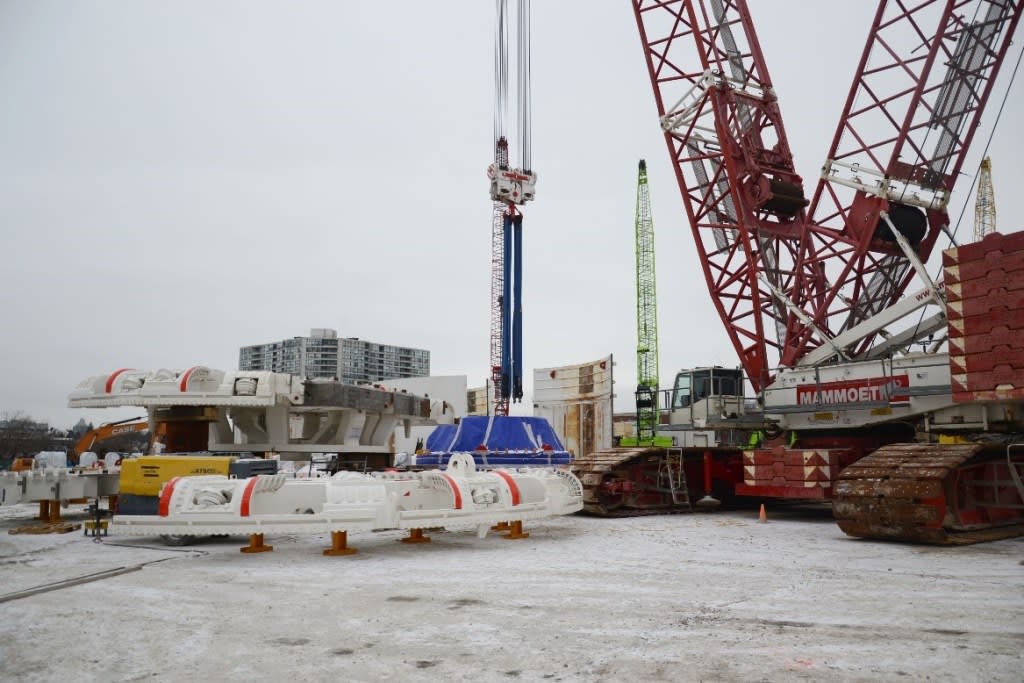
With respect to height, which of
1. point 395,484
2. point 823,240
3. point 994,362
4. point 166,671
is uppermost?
point 823,240

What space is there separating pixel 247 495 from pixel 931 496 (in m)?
8.21

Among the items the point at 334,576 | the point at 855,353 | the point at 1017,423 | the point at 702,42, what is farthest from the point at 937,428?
the point at 702,42

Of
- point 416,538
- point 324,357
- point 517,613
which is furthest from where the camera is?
point 324,357

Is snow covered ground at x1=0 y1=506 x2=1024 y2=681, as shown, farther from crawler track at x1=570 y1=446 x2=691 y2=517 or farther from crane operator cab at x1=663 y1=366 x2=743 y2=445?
crane operator cab at x1=663 y1=366 x2=743 y2=445

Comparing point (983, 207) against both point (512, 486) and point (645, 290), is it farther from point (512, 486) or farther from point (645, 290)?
point (512, 486)

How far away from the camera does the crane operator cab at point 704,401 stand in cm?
1584

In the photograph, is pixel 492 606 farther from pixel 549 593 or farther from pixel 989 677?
pixel 989 677

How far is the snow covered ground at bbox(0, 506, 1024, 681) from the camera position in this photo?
4438 millimetres

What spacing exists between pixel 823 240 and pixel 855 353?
3.30 metres

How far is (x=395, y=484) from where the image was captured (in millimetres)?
9391

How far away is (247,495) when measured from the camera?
863cm

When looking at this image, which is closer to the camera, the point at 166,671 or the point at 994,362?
the point at 166,671

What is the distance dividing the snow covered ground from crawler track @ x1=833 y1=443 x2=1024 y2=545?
0.33m

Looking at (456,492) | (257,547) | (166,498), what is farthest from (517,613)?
(166,498)
